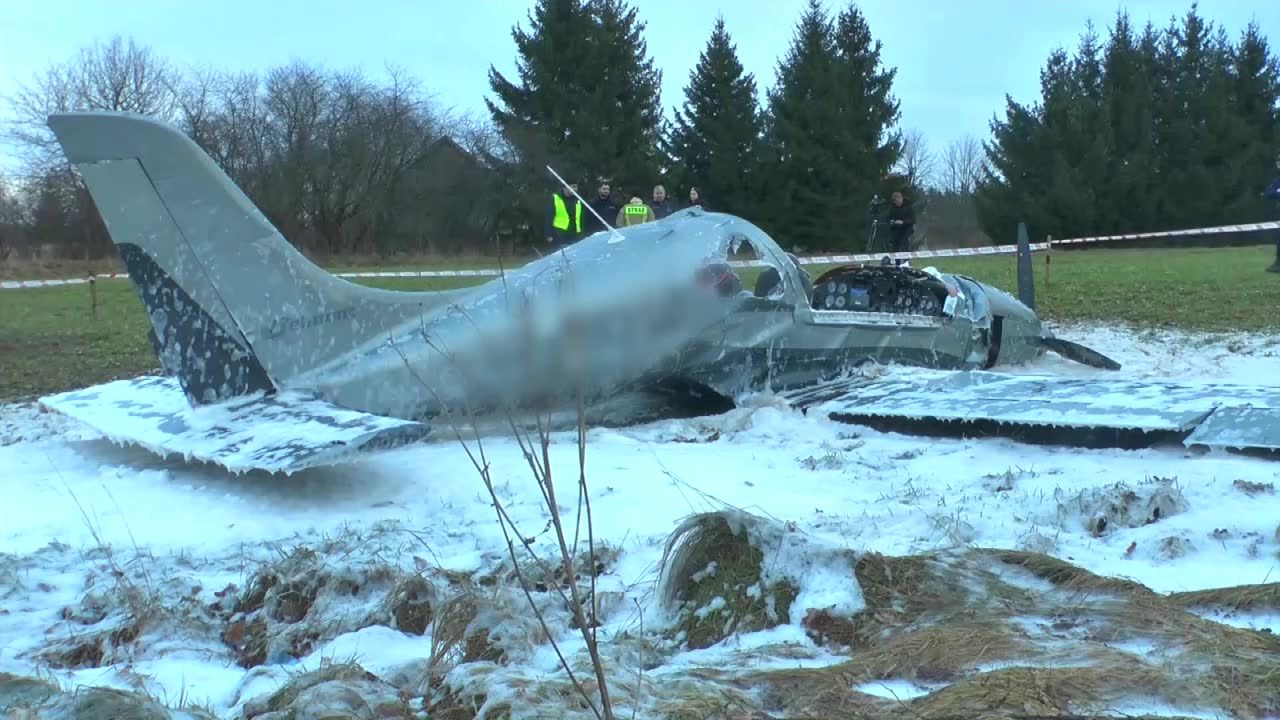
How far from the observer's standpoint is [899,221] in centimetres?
1847

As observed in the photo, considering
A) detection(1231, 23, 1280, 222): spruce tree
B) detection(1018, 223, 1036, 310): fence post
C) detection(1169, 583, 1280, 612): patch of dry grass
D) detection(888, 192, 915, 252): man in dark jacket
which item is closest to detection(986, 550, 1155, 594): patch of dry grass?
detection(1169, 583, 1280, 612): patch of dry grass

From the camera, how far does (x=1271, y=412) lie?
6281 millimetres

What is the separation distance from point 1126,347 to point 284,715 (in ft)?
37.7

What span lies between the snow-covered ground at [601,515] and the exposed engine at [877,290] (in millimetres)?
2997

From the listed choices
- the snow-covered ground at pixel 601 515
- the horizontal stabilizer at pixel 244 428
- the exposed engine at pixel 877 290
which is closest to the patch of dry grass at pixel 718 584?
the snow-covered ground at pixel 601 515

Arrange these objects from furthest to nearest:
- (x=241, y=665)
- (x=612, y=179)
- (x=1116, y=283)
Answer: (x=612, y=179) → (x=1116, y=283) → (x=241, y=665)

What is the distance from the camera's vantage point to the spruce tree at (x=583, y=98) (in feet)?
127

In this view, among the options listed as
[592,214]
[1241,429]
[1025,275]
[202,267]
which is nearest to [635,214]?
[592,214]

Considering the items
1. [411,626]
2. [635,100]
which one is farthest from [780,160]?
[411,626]

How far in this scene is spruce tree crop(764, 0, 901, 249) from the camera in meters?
43.3

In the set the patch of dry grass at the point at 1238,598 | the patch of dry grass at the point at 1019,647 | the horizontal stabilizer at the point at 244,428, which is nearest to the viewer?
the patch of dry grass at the point at 1019,647

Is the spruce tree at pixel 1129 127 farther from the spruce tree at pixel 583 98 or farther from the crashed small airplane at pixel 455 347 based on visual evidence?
the crashed small airplane at pixel 455 347

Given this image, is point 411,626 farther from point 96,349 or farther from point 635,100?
point 635,100

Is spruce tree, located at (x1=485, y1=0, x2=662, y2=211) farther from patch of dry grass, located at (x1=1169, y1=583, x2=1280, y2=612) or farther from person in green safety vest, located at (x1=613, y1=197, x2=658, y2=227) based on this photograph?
patch of dry grass, located at (x1=1169, y1=583, x2=1280, y2=612)
